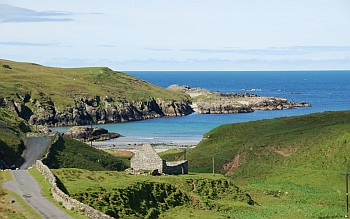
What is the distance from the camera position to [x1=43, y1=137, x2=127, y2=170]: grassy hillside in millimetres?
82125

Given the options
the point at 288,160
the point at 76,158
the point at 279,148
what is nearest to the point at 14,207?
the point at 76,158

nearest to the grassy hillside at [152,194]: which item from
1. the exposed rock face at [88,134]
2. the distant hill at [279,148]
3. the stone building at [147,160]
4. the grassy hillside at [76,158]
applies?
the stone building at [147,160]

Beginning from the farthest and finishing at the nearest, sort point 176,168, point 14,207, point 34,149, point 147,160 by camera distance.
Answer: point 34,149 → point 176,168 → point 147,160 → point 14,207

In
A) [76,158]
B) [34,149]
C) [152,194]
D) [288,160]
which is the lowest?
[288,160]

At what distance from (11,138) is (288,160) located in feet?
154

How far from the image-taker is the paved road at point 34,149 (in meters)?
83.6

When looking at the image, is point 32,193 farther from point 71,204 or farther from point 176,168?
point 176,168

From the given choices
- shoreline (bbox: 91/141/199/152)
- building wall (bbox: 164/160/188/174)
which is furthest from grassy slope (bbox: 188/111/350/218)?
shoreline (bbox: 91/141/199/152)

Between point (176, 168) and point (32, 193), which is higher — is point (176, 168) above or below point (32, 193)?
below

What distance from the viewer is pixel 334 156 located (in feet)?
309

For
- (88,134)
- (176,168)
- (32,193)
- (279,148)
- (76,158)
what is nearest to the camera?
(32,193)

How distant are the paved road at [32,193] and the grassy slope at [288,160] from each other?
2254 cm

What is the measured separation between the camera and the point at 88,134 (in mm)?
179000

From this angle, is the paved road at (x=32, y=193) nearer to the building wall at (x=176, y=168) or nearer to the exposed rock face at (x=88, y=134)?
the building wall at (x=176, y=168)
